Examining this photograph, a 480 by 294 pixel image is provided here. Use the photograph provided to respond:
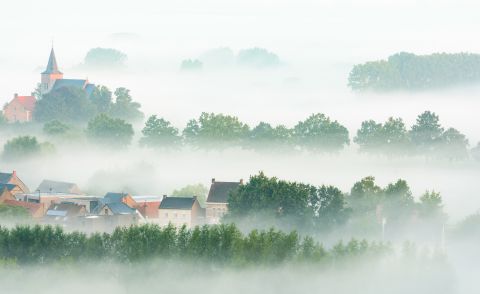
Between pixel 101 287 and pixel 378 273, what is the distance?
20.2 metres

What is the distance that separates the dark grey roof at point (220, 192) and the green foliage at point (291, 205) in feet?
41.7

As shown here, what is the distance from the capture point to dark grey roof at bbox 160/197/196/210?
17038 cm

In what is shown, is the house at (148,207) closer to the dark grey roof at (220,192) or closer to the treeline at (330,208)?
the dark grey roof at (220,192)

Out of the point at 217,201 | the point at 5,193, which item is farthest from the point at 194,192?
the point at 5,193

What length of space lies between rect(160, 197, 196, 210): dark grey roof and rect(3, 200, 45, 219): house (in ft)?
39.4

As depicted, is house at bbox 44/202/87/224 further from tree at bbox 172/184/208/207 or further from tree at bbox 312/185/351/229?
tree at bbox 312/185/351/229

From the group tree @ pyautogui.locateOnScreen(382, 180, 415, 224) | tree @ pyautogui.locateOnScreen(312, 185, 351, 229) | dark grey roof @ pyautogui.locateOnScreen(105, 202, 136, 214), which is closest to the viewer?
tree @ pyautogui.locateOnScreen(312, 185, 351, 229)

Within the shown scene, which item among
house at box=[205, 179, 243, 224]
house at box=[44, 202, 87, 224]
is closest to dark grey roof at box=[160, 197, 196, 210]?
house at box=[205, 179, 243, 224]

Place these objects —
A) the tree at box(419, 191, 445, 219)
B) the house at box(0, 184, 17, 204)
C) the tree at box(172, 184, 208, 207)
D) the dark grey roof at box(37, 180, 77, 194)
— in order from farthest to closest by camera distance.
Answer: the dark grey roof at box(37, 180, 77, 194), the tree at box(172, 184, 208, 207), the house at box(0, 184, 17, 204), the tree at box(419, 191, 445, 219)

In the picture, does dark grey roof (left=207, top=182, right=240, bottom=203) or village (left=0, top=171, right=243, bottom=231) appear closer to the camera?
village (left=0, top=171, right=243, bottom=231)

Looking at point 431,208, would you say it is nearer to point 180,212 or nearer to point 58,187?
point 180,212

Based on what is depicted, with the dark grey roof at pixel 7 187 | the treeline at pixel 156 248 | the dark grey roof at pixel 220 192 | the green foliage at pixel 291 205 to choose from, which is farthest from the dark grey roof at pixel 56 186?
the treeline at pixel 156 248

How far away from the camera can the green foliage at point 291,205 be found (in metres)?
153

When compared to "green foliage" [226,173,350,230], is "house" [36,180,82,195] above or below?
above
